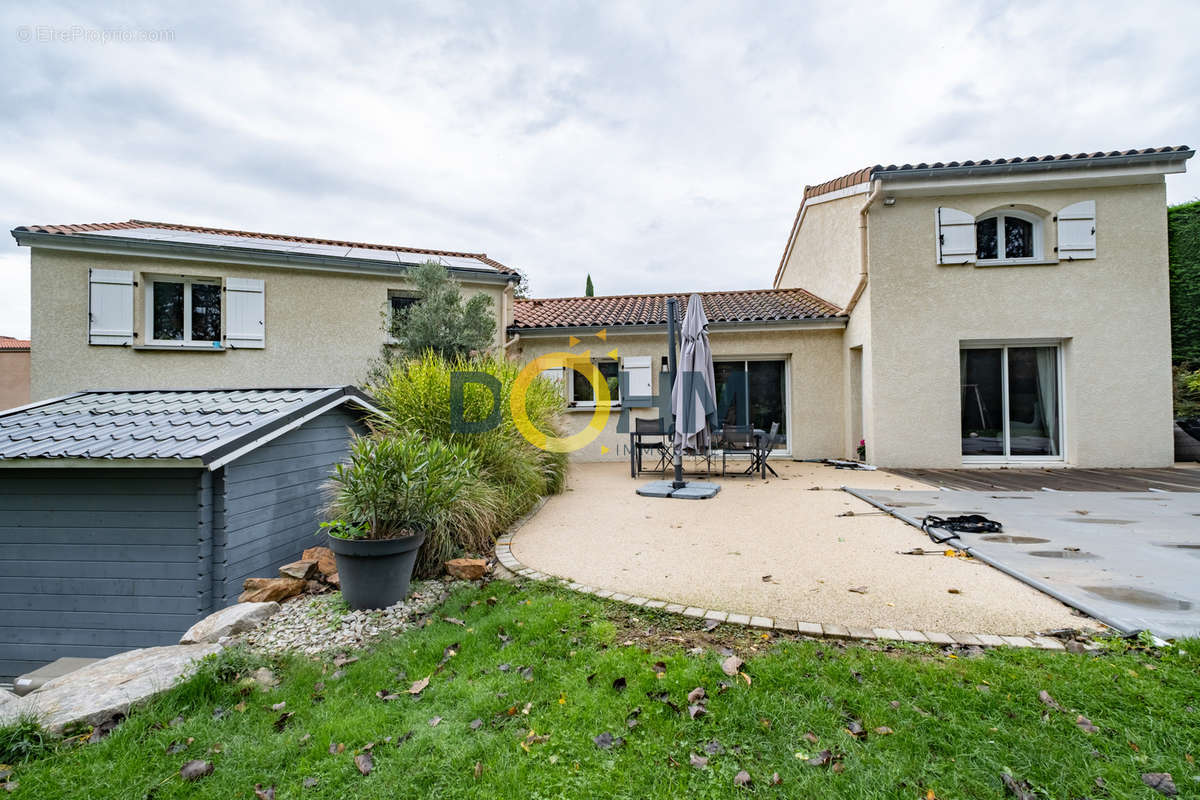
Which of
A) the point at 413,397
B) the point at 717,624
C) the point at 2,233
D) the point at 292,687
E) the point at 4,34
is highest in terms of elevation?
the point at 4,34

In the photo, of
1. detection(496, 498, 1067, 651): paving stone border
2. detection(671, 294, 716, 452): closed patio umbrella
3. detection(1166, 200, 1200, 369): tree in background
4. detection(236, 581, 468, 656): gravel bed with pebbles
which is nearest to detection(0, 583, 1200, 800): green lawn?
detection(496, 498, 1067, 651): paving stone border

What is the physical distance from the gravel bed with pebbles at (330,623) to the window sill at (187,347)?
825 centimetres

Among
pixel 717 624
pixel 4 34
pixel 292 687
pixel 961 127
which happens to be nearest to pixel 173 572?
pixel 292 687

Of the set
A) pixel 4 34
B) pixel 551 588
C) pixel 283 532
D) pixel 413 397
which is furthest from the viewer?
pixel 4 34

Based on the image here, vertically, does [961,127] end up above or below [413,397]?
above

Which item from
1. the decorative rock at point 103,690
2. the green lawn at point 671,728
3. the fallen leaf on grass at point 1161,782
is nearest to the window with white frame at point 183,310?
the decorative rock at point 103,690

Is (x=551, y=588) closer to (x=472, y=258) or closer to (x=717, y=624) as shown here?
(x=717, y=624)

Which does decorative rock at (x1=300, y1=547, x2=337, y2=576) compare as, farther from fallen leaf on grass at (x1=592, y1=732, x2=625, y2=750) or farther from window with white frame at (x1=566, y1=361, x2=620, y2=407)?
window with white frame at (x1=566, y1=361, x2=620, y2=407)

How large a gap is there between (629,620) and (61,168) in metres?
13.7

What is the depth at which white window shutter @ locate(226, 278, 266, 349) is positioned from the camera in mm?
9906

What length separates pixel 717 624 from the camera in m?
3.04

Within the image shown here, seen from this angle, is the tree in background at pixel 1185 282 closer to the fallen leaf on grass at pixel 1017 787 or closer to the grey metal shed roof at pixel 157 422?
the fallen leaf on grass at pixel 1017 787

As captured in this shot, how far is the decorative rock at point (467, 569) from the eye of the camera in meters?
4.22

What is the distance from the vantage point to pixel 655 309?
12.7m
